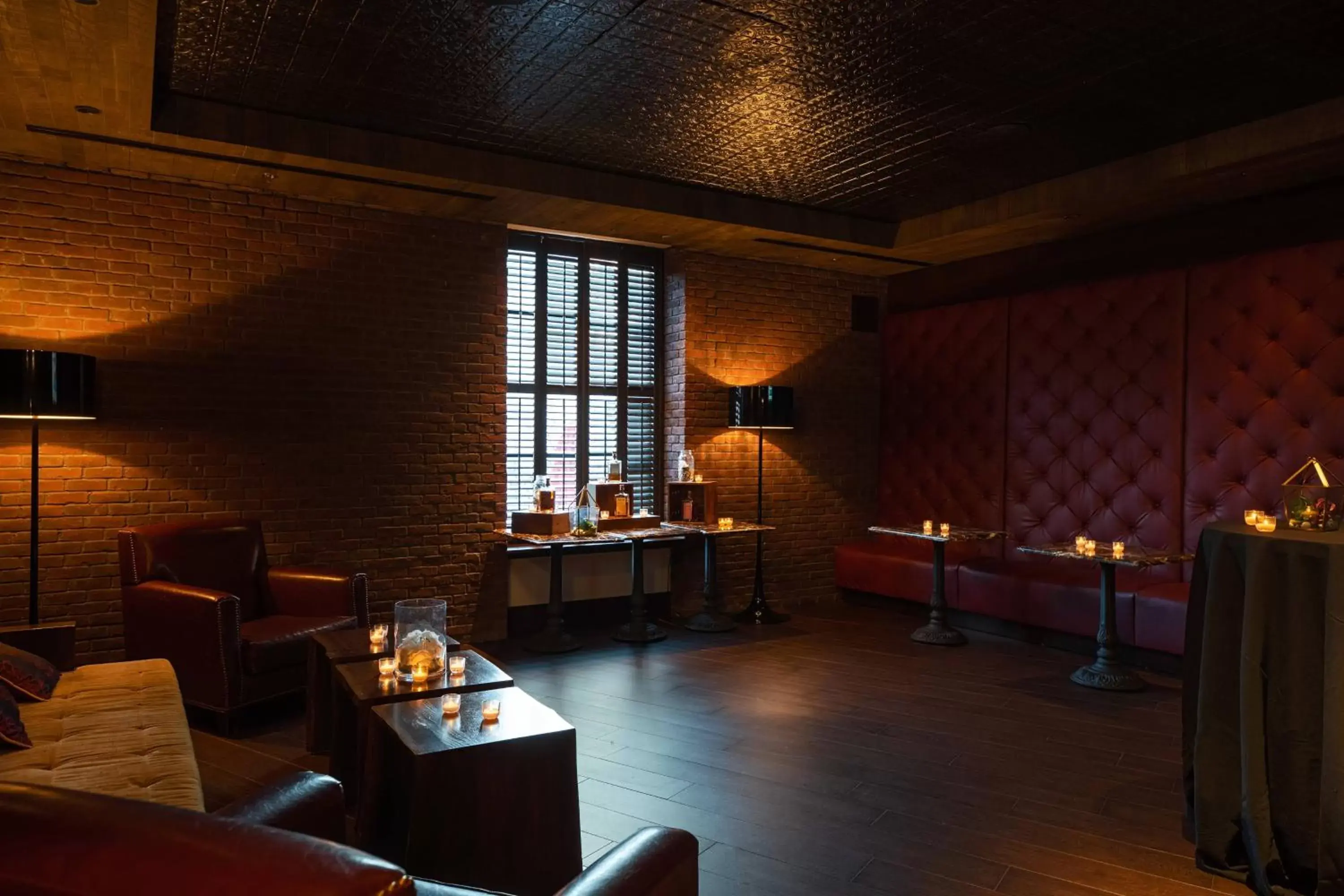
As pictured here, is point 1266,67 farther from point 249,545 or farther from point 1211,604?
point 249,545

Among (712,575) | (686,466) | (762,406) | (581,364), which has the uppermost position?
(581,364)

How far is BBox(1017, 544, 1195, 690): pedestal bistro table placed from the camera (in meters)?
4.54

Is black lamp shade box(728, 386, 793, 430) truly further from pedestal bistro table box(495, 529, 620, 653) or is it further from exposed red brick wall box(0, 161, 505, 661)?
exposed red brick wall box(0, 161, 505, 661)

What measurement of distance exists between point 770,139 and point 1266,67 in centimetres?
221

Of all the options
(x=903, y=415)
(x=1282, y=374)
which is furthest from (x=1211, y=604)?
(x=903, y=415)

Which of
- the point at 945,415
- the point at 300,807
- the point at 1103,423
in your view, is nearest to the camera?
the point at 300,807

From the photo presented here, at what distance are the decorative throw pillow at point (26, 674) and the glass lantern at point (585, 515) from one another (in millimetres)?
2907

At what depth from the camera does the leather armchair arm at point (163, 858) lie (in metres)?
0.95

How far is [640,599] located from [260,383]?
264 cm

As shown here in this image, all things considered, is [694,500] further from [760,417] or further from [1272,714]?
[1272,714]

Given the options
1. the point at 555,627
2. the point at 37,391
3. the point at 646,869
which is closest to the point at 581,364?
A: the point at 555,627

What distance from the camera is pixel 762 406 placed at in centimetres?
628

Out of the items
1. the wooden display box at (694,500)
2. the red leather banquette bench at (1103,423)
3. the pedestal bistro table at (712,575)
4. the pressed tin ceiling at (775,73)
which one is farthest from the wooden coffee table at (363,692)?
the red leather banquette bench at (1103,423)

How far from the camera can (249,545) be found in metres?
4.61
